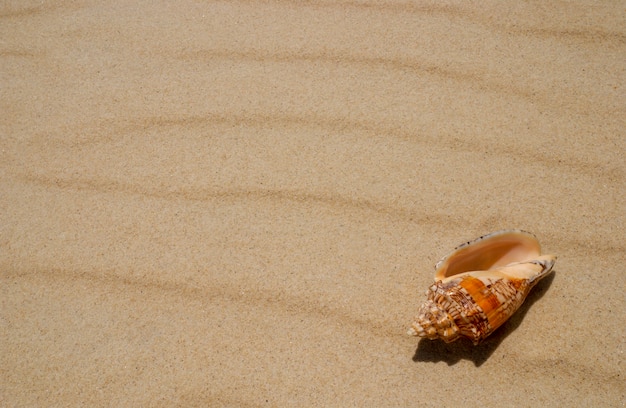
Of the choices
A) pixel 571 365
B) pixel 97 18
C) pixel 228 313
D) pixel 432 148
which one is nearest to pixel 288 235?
pixel 228 313

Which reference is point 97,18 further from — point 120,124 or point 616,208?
point 616,208

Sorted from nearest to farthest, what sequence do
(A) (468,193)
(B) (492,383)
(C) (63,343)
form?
(B) (492,383), (C) (63,343), (A) (468,193)

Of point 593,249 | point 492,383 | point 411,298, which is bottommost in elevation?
point 492,383

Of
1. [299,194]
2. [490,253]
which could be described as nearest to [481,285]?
[490,253]

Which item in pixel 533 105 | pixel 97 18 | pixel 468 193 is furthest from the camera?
pixel 97 18

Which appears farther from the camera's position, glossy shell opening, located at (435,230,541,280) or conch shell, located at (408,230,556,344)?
glossy shell opening, located at (435,230,541,280)
